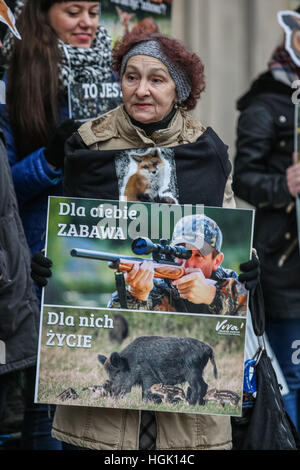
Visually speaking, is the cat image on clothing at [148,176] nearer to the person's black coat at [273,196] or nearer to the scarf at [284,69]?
the person's black coat at [273,196]

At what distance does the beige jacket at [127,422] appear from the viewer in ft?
9.96

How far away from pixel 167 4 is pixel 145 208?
212cm

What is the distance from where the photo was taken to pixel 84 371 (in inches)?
116

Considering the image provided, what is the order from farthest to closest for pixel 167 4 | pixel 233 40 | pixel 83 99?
pixel 233 40, pixel 167 4, pixel 83 99

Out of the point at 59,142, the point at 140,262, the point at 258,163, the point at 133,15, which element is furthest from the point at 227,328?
the point at 133,15

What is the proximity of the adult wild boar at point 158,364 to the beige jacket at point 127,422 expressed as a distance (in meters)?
0.17

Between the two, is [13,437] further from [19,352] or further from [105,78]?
[105,78]

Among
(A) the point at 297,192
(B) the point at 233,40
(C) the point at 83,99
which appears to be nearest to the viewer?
(C) the point at 83,99

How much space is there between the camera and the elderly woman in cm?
306

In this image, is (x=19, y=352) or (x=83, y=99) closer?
(x=19, y=352)

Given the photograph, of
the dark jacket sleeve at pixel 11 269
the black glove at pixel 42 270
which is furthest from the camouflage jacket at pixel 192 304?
the dark jacket sleeve at pixel 11 269

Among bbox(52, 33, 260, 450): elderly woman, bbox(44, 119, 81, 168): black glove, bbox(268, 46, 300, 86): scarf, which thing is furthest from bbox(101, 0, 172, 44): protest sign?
bbox(52, 33, 260, 450): elderly woman

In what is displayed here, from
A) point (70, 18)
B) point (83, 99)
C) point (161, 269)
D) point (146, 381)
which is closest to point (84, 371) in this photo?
point (146, 381)

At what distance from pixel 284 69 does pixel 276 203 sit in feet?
2.25
